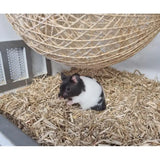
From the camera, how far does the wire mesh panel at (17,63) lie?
1627 millimetres

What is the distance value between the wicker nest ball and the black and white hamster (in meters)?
0.20

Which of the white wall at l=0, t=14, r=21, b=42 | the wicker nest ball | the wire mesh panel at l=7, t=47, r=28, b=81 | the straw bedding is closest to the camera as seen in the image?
the wicker nest ball

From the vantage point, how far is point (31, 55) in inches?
70.4

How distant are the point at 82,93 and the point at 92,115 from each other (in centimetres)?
19

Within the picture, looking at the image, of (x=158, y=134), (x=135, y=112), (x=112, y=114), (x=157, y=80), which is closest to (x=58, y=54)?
(x=112, y=114)

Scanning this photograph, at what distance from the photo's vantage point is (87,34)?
1027 mm

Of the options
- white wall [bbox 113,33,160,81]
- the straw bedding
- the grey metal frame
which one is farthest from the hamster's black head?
white wall [bbox 113,33,160,81]

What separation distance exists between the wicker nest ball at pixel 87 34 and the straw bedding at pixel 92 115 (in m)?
0.38

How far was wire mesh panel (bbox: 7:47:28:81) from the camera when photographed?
5.34 feet

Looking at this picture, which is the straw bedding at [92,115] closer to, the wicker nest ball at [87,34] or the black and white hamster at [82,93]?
the black and white hamster at [82,93]

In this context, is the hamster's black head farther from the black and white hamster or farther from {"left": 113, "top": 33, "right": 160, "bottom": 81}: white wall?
{"left": 113, "top": 33, "right": 160, "bottom": 81}: white wall

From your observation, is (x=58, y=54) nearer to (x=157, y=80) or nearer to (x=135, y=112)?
(x=135, y=112)

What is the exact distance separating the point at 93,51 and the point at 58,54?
0.22 metres

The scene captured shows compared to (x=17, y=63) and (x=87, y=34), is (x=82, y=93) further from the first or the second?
(x=17, y=63)
